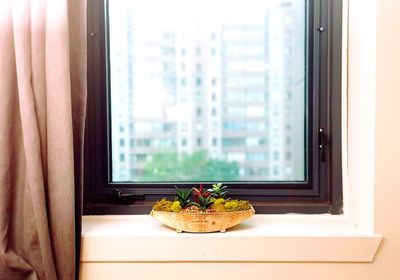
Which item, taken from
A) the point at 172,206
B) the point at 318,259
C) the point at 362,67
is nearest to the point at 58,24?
the point at 172,206

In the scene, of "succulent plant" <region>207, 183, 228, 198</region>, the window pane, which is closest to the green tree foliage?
the window pane

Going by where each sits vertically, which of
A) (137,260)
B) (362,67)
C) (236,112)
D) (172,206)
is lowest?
(137,260)

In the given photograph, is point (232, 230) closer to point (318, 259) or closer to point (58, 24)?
point (318, 259)

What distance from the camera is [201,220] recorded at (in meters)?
1.25

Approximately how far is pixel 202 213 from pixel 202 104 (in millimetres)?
491

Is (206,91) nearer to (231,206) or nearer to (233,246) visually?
(231,206)

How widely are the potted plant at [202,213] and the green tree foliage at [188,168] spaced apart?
23 cm

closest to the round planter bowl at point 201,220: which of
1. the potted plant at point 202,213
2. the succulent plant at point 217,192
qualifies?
the potted plant at point 202,213

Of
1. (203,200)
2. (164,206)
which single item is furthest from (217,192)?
(164,206)

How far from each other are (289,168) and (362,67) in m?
0.47

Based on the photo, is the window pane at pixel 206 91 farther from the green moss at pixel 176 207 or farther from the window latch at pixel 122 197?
the green moss at pixel 176 207

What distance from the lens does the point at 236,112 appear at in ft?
5.11

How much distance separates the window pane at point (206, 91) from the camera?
154 centimetres

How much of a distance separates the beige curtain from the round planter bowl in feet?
0.98
